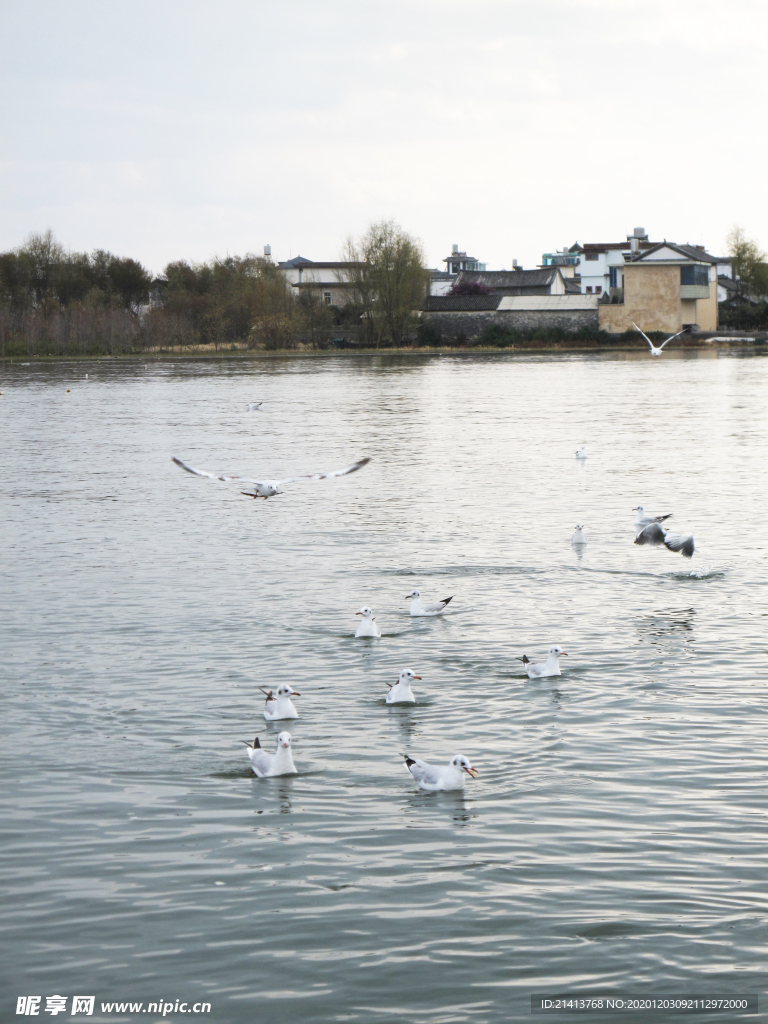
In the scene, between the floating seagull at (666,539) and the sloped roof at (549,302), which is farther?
the sloped roof at (549,302)

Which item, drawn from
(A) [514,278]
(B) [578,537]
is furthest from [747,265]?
(B) [578,537]

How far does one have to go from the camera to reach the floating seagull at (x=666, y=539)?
16422 millimetres

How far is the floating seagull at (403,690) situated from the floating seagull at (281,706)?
919mm

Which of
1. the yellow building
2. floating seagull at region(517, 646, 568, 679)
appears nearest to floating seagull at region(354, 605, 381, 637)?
floating seagull at region(517, 646, 568, 679)

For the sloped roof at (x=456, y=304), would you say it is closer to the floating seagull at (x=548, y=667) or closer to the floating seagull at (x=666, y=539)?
the floating seagull at (x=666, y=539)

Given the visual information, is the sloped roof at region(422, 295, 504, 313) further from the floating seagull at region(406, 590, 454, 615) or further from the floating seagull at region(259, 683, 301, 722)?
the floating seagull at region(259, 683, 301, 722)

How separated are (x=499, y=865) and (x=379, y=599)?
304 inches

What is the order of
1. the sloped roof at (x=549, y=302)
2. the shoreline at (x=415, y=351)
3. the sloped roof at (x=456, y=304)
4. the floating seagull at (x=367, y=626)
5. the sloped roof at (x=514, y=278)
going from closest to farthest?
the floating seagull at (x=367, y=626) → the shoreline at (x=415, y=351) → the sloped roof at (x=549, y=302) → the sloped roof at (x=456, y=304) → the sloped roof at (x=514, y=278)

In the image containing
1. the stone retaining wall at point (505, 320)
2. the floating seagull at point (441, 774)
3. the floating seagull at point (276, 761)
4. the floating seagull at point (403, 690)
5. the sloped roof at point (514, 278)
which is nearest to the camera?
the floating seagull at point (441, 774)

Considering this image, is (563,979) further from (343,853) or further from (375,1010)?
(343,853)

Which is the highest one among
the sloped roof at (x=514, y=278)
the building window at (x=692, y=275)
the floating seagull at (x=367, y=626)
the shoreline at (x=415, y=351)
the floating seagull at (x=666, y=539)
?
the sloped roof at (x=514, y=278)

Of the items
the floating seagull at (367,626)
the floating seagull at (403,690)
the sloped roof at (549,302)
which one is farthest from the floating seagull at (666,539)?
the sloped roof at (549,302)

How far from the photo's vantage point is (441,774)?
9172 mm

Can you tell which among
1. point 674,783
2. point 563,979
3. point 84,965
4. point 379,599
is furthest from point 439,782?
point 379,599
